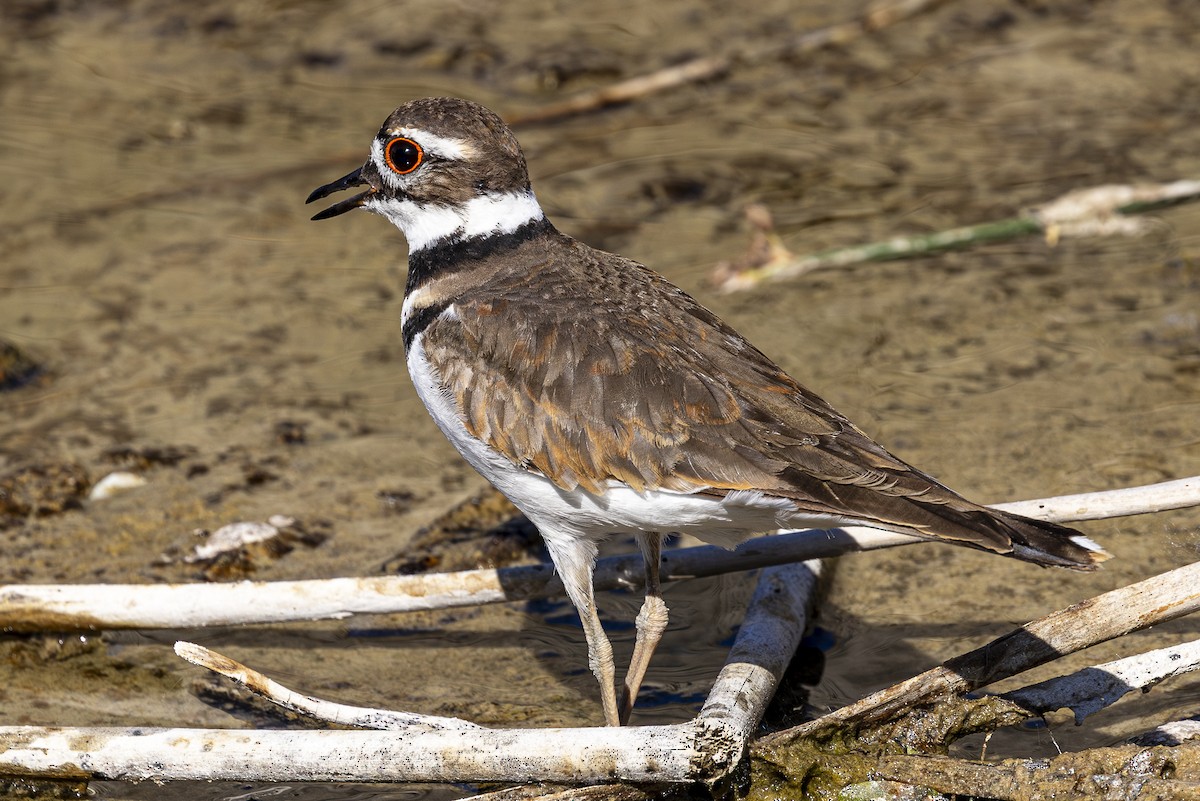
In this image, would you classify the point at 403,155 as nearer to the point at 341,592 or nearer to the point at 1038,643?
the point at 341,592

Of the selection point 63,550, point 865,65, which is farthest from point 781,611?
point 865,65

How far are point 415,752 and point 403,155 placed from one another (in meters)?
2.43

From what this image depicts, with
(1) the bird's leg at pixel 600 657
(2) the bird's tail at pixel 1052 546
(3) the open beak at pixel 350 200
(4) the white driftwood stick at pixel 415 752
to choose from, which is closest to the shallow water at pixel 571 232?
(1) the bird's leg at pixel 600 657

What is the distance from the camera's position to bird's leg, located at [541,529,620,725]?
4965mm

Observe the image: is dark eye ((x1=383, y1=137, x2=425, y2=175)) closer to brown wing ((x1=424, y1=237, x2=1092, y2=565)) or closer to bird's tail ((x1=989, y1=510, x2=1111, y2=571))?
brown wing ((x1=424, y1=237, x2=1092, y2=565))

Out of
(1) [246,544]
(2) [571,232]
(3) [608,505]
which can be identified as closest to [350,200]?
(1) [246,544]

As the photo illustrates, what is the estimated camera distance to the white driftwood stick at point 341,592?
201 inches

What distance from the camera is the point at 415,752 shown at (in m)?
4.26

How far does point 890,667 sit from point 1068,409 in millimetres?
2145

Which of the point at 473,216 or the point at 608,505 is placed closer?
the point at 608,505

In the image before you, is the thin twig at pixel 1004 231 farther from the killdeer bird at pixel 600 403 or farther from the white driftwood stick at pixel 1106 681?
the white driftwood stick at pixel 1106 681

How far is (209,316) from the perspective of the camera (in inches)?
337

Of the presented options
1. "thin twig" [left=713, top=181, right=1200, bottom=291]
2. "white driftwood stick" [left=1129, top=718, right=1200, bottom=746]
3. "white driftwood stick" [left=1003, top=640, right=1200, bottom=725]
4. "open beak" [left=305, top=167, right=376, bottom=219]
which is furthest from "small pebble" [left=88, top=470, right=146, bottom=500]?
"white driftwood stick" [left=1129, top=718, right=1200, bottom=746]

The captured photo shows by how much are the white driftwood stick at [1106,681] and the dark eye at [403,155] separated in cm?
301
